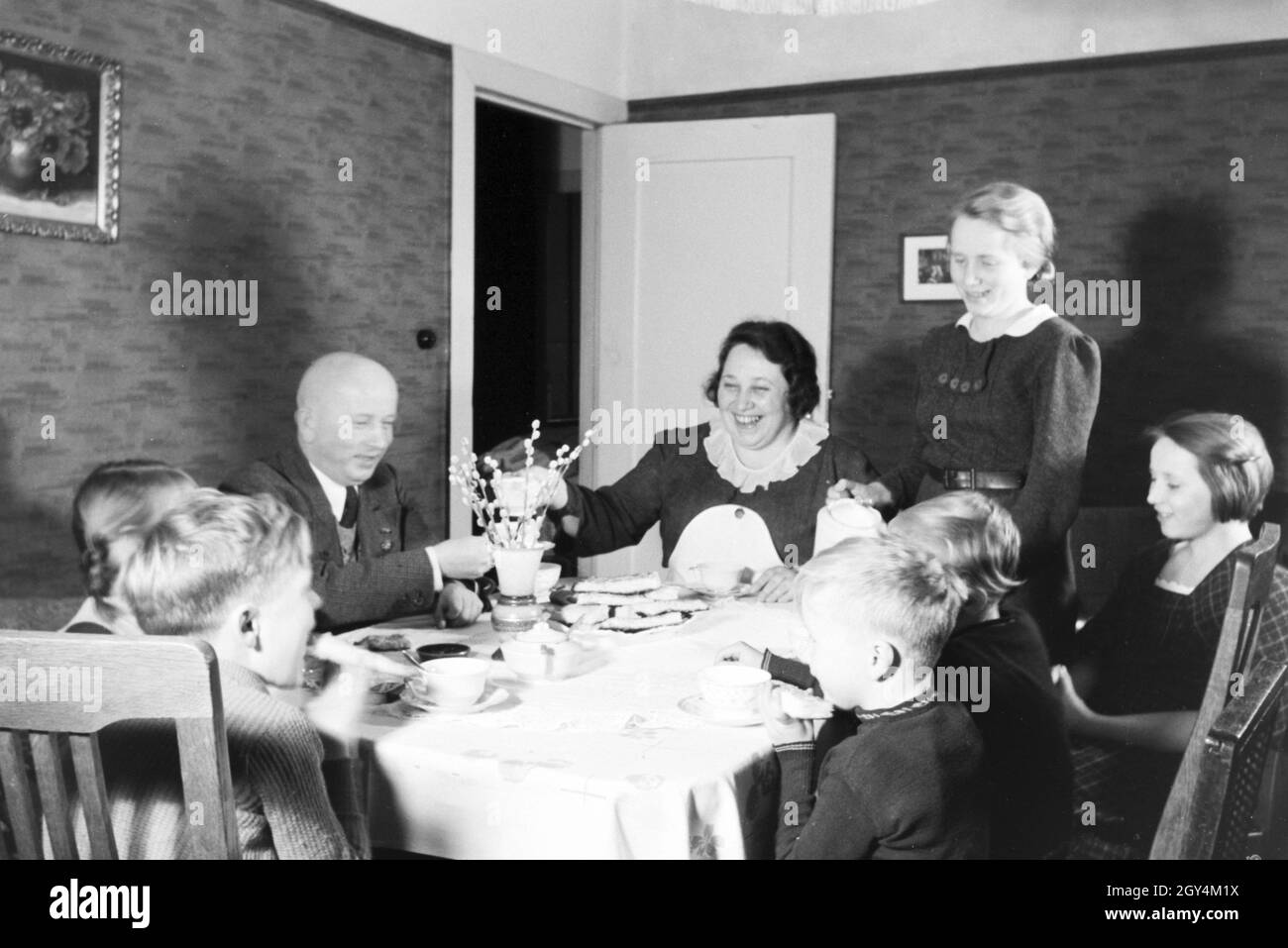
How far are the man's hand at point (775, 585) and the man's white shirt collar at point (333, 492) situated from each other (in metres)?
0.80

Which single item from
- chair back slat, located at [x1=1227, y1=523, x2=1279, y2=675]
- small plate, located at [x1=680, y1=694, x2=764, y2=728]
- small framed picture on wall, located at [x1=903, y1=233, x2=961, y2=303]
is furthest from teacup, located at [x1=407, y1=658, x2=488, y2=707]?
small framed picture on wall, located at [x1=903, y1=233, x2=961, y2=303]

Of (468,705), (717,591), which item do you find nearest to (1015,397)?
(717,591)

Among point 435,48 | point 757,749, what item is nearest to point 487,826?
point 757,749

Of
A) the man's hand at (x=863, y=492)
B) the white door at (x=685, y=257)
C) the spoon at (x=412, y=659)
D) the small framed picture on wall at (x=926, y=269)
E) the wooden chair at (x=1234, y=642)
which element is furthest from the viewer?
the white door at (x=685, y=257)

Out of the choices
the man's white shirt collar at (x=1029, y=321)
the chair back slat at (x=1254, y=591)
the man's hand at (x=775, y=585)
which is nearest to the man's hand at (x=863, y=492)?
the man's hand at (x=775, y=585)

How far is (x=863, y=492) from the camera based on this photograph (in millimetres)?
2541

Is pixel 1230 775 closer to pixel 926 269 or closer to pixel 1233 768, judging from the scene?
pixel 1233 768

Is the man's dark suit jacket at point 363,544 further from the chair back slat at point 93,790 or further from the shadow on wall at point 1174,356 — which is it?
the shadow on wall at point 1174,356

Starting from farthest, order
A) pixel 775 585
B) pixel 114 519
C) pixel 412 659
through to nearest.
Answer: pixel 775 585, pixel 114 519, pixel 412 659

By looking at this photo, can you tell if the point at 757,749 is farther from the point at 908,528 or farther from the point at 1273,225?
the point at 1273,225

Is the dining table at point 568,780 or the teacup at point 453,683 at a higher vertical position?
the teacup at point 453,683

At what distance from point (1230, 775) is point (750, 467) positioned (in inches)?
64.7

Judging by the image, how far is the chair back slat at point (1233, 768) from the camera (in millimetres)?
1171
